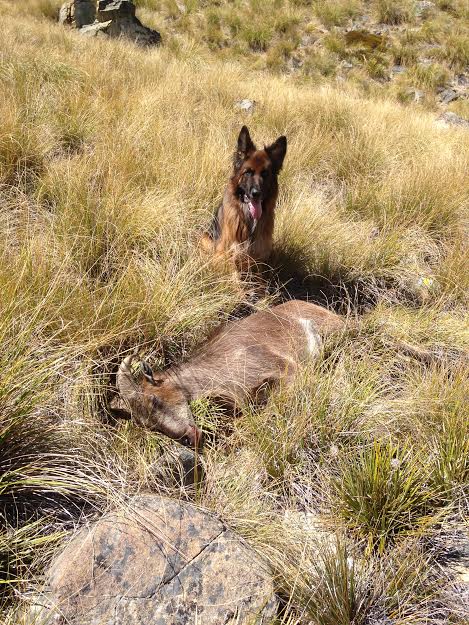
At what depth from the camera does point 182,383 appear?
255cm

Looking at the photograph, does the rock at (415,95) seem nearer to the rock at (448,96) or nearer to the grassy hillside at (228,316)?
the rock at (448,96)

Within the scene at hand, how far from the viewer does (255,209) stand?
151 inches

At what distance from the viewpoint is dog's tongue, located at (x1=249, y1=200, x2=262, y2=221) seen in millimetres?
3817

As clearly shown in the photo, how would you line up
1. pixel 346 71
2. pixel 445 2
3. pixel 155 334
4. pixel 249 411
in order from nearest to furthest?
pixel 249 411 → pixel 155 334 → pixel 346 71 → pixel 445 2

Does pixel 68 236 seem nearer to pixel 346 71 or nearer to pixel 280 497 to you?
pixel 280 497

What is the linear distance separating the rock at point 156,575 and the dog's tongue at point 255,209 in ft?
8.60

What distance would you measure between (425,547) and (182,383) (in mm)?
1364

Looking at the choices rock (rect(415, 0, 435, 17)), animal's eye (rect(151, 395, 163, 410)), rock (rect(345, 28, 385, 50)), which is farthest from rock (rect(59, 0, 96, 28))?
animal's eye (rect(151, 395, 163, 410))

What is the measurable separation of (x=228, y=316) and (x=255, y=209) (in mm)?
1021

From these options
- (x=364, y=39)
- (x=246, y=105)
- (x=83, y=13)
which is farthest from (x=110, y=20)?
(x=364, y=39)

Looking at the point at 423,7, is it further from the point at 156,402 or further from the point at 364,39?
the point at 156,402

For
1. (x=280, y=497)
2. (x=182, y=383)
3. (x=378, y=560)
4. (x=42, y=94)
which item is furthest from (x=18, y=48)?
(x=378, y=560)

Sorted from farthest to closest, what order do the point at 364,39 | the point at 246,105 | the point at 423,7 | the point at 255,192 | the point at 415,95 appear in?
the point at 423,7, the point at 364,39, the point at 415,95, the point at 246,105, the point at 255,192

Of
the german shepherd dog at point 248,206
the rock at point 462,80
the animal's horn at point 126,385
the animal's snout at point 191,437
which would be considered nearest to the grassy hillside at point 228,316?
the animal's snout at point 191,437
